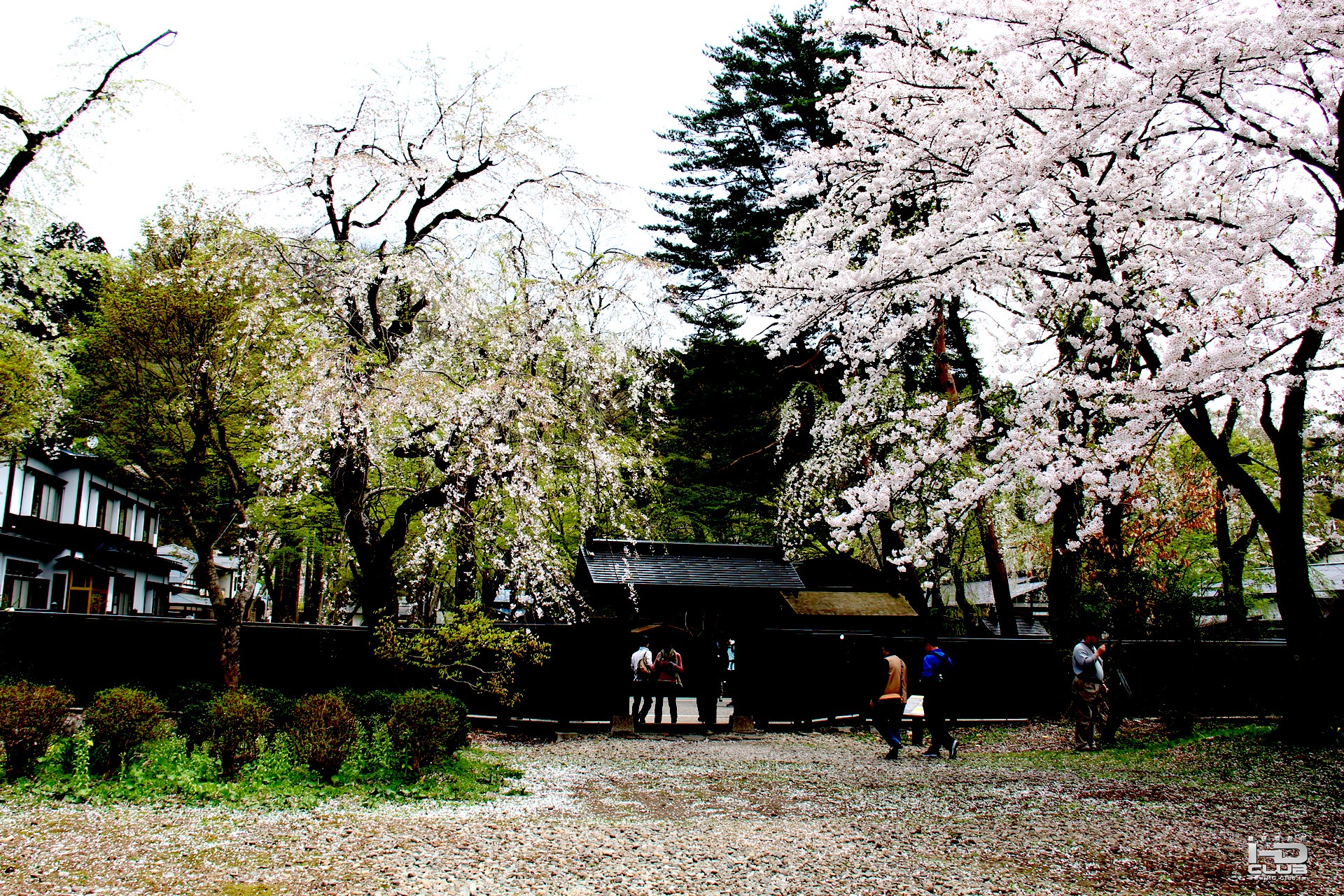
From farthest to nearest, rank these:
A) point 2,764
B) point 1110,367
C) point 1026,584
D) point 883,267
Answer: point 1026,584
point 1110,367
point 883,267
point 2,764

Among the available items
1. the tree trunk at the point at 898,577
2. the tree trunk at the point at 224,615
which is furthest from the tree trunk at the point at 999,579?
the tree trunk at the point at 224,615

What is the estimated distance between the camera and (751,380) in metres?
20.5

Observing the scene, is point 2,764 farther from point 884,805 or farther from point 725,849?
point 884,805

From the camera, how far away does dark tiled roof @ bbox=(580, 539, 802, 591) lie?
17406 millimetres

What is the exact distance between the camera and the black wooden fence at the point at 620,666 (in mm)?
12516

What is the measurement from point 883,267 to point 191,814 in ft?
27.1

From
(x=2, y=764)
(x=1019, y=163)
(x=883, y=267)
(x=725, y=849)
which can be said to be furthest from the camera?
(x=883, y=267)

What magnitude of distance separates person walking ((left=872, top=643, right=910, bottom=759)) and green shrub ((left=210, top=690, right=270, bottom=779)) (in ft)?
25.1

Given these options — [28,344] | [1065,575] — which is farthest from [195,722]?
[1065,575]

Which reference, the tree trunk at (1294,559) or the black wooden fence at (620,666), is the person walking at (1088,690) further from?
the tree trunk at (1294,559)

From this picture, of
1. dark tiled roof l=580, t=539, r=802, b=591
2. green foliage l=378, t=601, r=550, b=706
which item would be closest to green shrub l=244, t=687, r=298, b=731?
green foliage l=378, t=601, r=550, b=706

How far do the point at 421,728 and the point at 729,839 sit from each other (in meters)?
3.09

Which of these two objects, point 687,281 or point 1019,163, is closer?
point 1019,163

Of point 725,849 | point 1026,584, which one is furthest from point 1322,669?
point 1026,584
